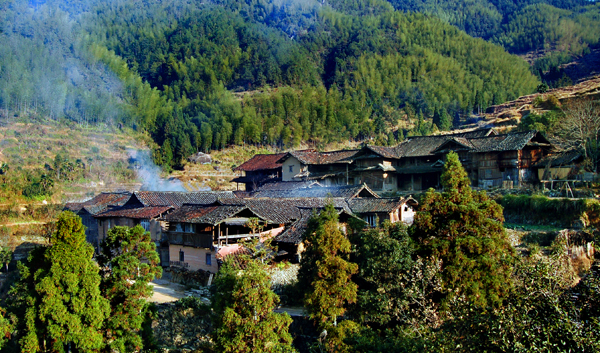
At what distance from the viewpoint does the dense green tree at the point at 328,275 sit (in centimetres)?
1452

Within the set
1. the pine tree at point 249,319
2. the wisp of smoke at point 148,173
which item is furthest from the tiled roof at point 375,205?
the wisp of smoke at point 148,173

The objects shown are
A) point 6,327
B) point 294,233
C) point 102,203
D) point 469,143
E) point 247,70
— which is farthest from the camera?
point 247,70

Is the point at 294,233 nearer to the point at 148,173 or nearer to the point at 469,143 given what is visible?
the point at 469,143

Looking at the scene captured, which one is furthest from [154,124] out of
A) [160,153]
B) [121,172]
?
[121,172]

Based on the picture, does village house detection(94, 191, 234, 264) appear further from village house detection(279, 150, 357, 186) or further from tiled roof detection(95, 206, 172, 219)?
village house detection(279, 150, 357, 186)

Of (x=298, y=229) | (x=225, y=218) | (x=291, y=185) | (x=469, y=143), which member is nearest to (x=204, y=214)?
(x=225, y=218)

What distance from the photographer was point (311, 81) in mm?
94062

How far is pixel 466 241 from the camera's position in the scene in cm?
1438

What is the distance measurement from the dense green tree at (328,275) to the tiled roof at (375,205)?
7.61 m

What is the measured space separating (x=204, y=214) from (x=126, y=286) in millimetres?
7003

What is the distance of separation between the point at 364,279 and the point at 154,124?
60.8 meters

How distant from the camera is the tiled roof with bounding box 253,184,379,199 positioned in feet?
84.6

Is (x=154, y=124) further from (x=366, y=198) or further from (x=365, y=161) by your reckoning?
(x=366, y=198)

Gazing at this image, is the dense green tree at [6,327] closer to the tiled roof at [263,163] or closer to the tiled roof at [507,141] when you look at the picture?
the tiled roof at [507,141]
